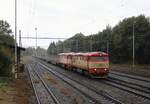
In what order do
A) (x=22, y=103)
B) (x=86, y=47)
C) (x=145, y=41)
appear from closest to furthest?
(x=22, y=103) → (x=145, y=41) → (x=86, y=47)

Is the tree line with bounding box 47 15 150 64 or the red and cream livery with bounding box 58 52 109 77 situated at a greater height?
the tree line with bounding box 47 15 150 64

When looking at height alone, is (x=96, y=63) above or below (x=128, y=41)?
below

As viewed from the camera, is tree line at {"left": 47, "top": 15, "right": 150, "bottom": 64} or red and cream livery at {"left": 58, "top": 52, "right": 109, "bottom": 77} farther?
tree line at {"left": 47, "top": 15, "right": 150, "bottom": 64}

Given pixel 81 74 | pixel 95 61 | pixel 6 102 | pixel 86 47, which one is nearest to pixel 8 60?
pixel 95 61

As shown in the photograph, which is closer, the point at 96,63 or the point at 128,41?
the point at 96,63

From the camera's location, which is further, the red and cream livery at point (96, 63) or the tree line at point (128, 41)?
the tree line at point (128, 41)

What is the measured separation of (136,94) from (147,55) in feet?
135

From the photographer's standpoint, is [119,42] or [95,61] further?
[119,42]

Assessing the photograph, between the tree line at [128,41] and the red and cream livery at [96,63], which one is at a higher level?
the tree line at [128,41]

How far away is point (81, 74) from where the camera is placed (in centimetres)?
4459

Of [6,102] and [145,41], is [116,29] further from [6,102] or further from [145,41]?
[6,102]

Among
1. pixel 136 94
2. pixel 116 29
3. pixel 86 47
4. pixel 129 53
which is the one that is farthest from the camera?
pixel 86 47

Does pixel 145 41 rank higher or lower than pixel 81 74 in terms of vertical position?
higher

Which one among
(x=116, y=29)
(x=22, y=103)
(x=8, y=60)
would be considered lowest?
(x=22, y=103)
